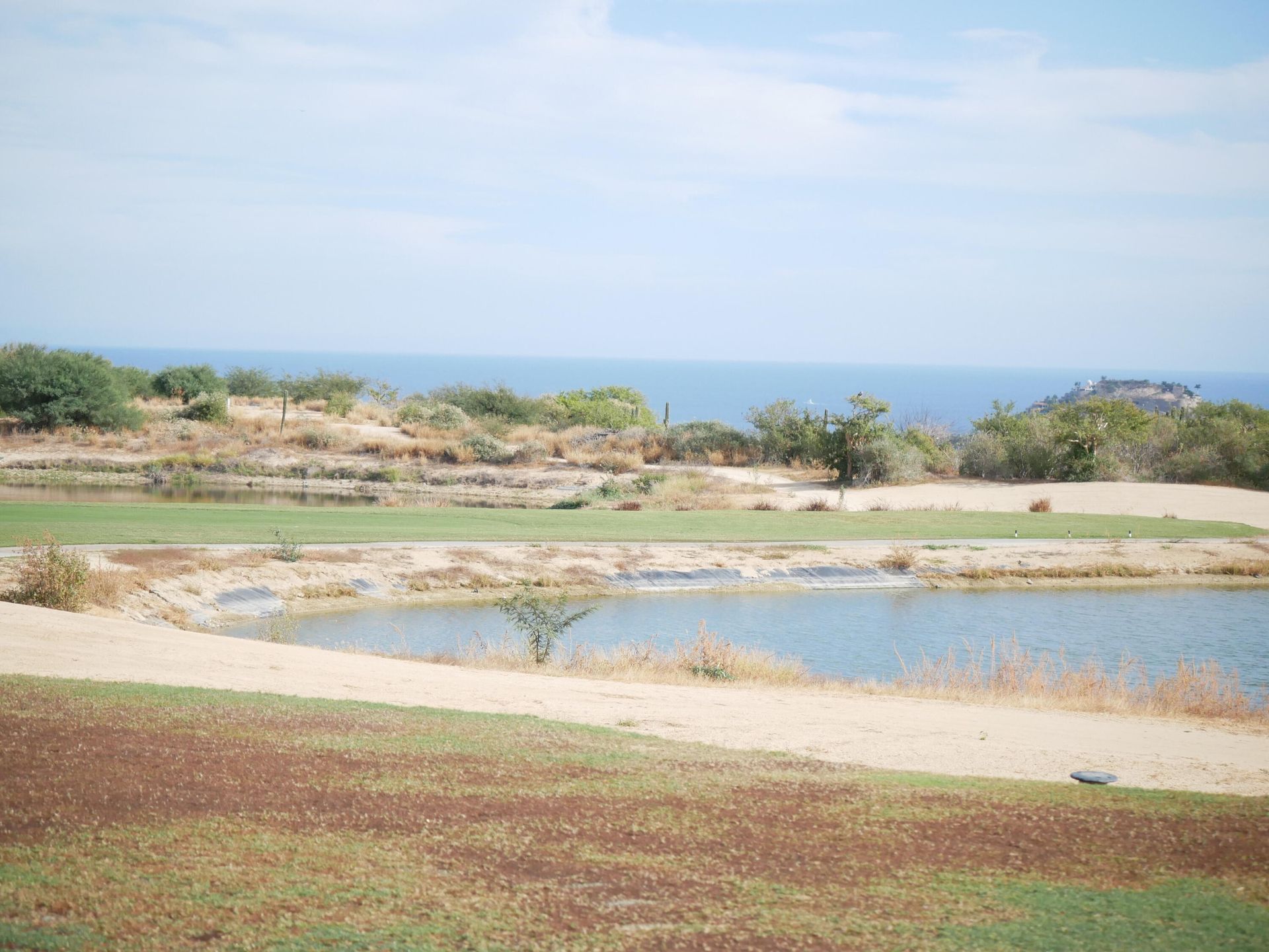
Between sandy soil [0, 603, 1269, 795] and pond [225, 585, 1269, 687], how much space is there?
516 centimetres

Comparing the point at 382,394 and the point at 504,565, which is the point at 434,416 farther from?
the point at 504,565

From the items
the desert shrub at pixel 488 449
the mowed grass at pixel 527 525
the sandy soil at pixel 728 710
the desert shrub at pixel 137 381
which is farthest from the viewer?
the desert shrub at pixel 137 381

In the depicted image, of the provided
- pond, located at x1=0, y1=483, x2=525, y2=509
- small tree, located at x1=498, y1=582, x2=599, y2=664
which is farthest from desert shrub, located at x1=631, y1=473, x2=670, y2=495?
small tree, located at x1=498, y1=582, x2=599, y2=664

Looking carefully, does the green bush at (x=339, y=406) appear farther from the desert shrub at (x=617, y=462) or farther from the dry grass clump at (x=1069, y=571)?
the dry grass clump at (x=1069, y=571)

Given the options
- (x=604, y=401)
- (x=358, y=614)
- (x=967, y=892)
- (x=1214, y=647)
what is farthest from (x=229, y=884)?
(x=604, y=401)

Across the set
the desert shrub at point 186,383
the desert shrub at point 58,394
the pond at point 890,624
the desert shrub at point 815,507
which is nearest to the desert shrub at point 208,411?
the desert shrub at point 58,394

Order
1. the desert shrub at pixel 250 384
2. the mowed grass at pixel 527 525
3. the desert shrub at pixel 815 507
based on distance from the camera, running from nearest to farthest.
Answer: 1. the mowed grass at pixel 527 525
2. the desert shrub at pixel 815 507
3. the desert shrub at pixel 250 384

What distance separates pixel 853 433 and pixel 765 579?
19.2 metres

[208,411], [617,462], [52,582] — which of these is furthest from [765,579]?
[208,411]

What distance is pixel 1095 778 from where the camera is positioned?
32.8 feet

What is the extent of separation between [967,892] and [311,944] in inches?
141

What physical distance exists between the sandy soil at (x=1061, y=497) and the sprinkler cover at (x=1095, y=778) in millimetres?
32293

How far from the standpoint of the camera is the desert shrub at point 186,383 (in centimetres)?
6519

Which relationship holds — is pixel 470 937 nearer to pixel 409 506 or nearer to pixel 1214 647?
pixel 1214 647
